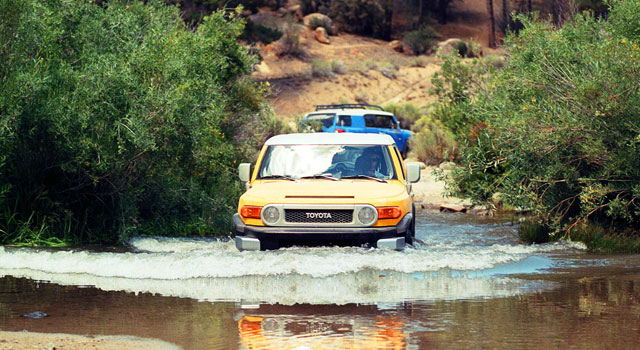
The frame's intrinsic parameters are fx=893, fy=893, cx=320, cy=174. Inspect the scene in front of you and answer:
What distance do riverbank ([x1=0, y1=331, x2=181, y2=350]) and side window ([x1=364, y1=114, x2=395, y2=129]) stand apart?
25030mm

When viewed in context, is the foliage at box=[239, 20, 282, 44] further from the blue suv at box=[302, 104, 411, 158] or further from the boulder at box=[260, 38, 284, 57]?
the blue suv at box=[302, 104, 411, 158]

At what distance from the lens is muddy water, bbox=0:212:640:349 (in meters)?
6.69

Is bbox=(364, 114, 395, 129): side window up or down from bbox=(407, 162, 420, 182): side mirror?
up

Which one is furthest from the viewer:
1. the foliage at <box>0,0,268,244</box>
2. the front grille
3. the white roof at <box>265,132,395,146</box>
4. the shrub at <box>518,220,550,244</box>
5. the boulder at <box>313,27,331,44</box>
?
the boulder at <box>313,27,331,44</box>

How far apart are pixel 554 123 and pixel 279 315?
21.2 feet

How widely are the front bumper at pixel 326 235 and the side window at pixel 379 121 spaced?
71.6 feet

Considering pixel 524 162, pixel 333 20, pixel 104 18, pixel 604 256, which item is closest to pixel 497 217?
pixel 524 162

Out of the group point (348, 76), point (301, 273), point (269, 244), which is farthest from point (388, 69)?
point (301, 273)

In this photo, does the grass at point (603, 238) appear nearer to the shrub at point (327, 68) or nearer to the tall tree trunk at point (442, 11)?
the shrub at point (327, 68)

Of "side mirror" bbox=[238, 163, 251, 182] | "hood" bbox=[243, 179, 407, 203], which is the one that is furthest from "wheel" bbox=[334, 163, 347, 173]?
"side mirror" bbox=[238, 163, 251, 182]

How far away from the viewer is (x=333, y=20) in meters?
60.8

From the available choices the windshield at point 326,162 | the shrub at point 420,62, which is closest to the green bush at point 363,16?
the shrub at point 420,62

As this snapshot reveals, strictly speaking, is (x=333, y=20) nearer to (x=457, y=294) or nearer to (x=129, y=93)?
(x=129, y=93)

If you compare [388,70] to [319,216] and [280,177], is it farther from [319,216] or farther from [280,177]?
[319,216]
